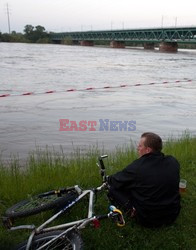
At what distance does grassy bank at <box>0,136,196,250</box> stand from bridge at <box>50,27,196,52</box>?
90.3 metres

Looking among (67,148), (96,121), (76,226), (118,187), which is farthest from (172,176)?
(96,121)

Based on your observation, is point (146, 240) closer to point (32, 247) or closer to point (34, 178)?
point (32, 247)

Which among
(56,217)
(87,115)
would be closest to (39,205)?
(56,217)

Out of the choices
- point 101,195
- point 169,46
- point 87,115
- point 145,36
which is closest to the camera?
point 101,195

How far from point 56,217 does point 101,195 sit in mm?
1477

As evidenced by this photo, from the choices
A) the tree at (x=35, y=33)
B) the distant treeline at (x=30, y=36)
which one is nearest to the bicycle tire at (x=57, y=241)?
the distant treeline at (x=30, y=36)

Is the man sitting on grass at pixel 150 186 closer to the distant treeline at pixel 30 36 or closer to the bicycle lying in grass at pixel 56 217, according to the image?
the bicycle lying in grass at pixel 56 217

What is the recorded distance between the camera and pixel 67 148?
30.9 ft

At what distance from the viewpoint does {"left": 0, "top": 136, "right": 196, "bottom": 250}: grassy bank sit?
442cm

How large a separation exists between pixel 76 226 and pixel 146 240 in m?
1.12

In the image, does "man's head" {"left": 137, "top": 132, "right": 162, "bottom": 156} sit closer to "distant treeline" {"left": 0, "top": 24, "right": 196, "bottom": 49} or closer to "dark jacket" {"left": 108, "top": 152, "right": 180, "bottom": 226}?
"dark jacket" {"left": 108, "top": 152, "right": 180, "bottom": 226}

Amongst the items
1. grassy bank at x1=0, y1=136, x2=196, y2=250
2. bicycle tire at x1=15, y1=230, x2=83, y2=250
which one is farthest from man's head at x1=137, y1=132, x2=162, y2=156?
bicycle tire at x1=15, y1=230, x2=83, y2=250

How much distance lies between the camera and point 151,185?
14.3 feet

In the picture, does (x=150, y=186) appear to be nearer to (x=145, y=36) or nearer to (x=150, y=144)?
(x=150, y=144)
